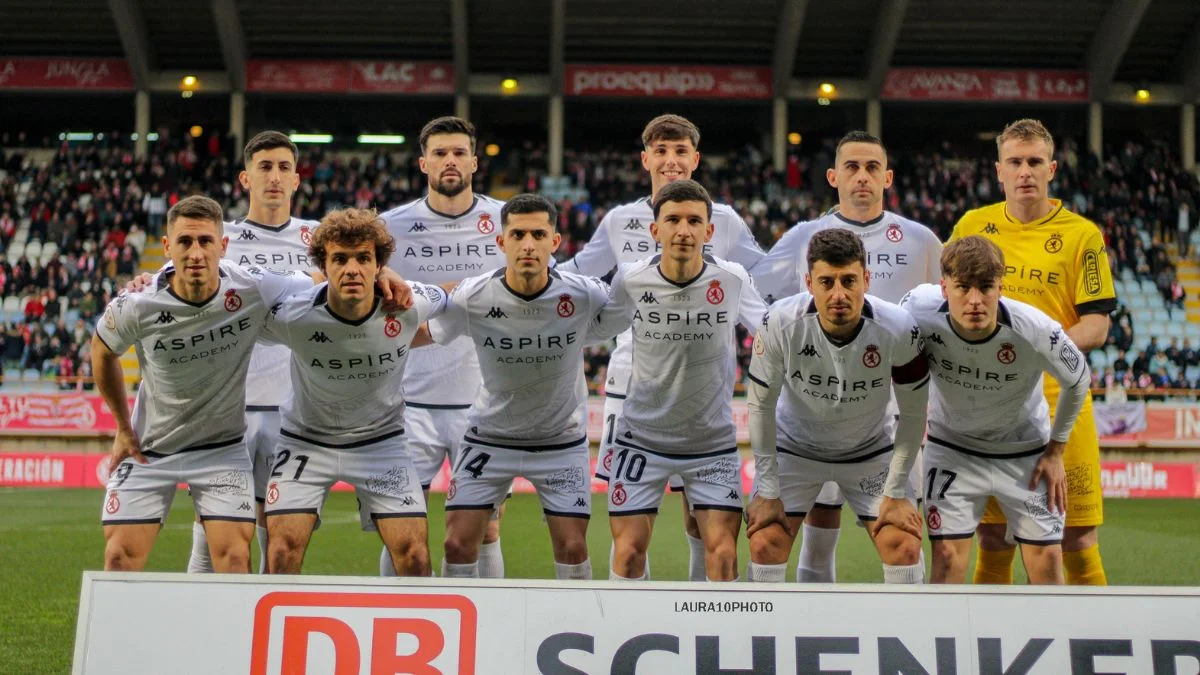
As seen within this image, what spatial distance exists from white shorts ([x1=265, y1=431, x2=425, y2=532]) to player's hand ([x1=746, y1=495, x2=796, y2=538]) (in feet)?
5.03

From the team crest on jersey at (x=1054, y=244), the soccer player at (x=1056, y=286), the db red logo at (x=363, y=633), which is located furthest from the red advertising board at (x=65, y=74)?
the db red logo at (x=363, y=633)

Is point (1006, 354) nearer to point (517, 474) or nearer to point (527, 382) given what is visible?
point (527, 382)

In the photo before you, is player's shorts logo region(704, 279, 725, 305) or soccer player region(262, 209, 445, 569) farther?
player's shorts logo region(704, 279, 725, 305)

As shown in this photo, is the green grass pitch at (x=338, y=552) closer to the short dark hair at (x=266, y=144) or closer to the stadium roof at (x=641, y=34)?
the short dark hair at (x=266, y=144)

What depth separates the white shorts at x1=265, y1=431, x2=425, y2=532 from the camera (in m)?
5.65

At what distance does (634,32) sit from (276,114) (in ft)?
29.9

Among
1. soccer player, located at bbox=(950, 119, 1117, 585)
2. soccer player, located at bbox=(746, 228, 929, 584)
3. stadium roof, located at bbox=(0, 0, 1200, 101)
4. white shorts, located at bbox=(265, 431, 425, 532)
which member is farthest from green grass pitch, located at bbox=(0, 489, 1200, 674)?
stadium roof, located at bbox=(0, 0, 1200, 101)

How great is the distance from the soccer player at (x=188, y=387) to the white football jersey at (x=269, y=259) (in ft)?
2.19

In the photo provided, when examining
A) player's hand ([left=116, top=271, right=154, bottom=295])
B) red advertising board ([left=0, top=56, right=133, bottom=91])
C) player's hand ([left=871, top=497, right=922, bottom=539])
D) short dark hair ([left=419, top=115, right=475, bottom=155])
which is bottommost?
player's hand ([left=871, top=497, right=922, bottom=539])

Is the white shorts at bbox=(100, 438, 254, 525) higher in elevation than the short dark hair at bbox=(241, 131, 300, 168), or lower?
lower

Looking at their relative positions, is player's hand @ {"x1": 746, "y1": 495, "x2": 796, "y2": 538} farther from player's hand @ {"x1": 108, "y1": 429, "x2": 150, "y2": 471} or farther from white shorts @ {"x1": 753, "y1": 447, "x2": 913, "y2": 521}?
player's hand @ {"x1": 108, "y1": 429, "x2": 150, "y2": 471}

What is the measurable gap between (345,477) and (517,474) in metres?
0.87

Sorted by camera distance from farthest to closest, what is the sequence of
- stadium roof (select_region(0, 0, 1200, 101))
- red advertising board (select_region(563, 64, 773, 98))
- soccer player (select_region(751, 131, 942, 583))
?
1. red advertising board (select_region(563, 64, 773, 98))
2. stadium roof (select_region(0, 0, 1200, 101))
3. soccer player (select_region(751, 131, 942, 583))

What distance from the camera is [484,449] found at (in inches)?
238
